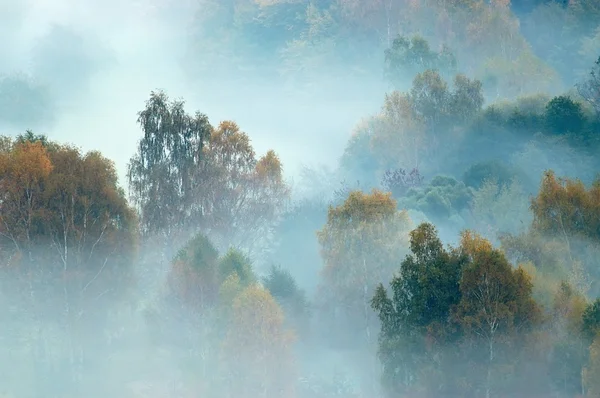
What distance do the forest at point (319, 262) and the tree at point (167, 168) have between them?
111 millimetres

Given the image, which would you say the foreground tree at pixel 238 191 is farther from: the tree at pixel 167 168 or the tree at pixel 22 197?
the tree at pixel 22 197

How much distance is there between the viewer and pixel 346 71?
12281 centimetres

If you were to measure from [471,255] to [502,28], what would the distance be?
5963 centimetres

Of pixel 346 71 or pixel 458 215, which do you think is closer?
pixel 458 215

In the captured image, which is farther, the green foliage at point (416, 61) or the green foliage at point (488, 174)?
the green foliage at point (416, 61)

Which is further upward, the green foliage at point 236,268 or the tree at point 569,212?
the tree at point 569,212

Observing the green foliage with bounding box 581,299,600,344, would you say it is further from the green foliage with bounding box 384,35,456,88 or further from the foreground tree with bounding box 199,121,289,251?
the green foliage with bounding box 384,35,456,88

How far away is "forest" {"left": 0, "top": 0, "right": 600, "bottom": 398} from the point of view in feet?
168

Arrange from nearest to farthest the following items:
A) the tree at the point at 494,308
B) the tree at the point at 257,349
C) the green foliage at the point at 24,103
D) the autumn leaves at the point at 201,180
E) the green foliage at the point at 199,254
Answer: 1. the tree at the point at 494,308
2. the tree at the point at 257,349
3. the green foliage at the point at 199,254
4. the autumn leaves at the point at 201,180
5. the green foliage at the point at 24,103

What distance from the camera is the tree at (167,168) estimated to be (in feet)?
226

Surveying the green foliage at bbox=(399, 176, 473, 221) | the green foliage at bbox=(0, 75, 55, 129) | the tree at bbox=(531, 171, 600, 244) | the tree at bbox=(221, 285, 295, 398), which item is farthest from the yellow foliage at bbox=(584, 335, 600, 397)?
the green foliage at bbox=(0, 75, 55, 129)

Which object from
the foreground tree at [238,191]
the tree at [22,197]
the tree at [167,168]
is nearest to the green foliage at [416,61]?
the foreground tree at [238,191]

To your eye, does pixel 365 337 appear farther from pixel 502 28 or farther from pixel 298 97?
pixel 298 97

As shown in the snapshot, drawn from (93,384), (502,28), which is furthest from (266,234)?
(502,28)
